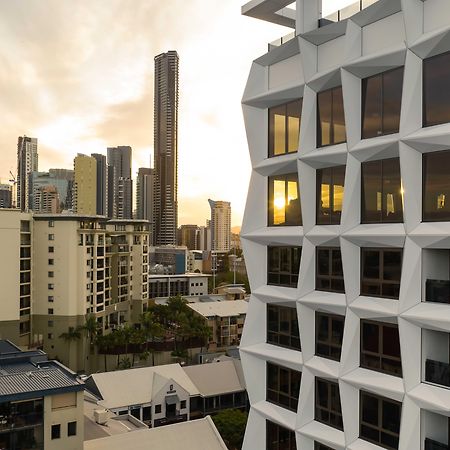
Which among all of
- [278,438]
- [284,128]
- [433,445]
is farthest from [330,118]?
[278,438]

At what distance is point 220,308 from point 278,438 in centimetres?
6459

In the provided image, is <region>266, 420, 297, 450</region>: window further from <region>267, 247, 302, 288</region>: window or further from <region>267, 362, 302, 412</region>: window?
<region>267, 247, 302, 288</region>: window

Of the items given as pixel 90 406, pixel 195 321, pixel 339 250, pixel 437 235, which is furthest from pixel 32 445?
pixel 195 321

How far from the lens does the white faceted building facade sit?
57.2 ft

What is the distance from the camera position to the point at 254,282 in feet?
81.3

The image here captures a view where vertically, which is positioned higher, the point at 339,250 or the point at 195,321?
the point at 339,250

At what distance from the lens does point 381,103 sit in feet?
62.6

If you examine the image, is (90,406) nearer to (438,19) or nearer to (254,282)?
(254,282)

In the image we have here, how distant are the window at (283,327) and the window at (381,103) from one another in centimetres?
865

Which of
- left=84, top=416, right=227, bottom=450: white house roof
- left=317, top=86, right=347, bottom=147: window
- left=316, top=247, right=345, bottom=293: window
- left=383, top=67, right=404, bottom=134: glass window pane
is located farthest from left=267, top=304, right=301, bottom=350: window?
left=84, top=416, right=227, bottom=450: white house roof

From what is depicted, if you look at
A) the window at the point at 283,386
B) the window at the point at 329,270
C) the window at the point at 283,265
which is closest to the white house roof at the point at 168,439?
the window at the point at 283,386

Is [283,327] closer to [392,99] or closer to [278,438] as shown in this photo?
[278,438]

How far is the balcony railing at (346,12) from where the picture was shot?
64.1 feet

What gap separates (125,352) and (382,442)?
5984 cm
